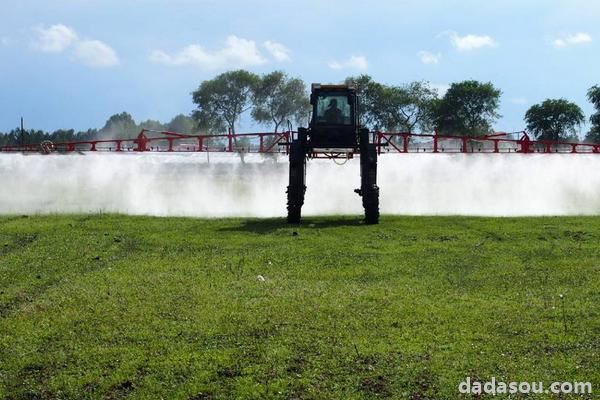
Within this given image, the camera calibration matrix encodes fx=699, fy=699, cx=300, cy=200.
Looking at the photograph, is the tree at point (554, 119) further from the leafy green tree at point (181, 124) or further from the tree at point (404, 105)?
the leafy green tree at point (181, 124)

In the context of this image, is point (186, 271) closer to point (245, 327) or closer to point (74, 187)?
point (245, 327)

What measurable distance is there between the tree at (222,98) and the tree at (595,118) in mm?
55971

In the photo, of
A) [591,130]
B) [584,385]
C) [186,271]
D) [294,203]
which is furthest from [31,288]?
[591,130]

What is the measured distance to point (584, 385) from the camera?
7652 mm

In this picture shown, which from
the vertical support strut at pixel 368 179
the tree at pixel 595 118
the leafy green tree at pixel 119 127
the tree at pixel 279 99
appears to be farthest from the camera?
the leafy green tree at pixel 119 127

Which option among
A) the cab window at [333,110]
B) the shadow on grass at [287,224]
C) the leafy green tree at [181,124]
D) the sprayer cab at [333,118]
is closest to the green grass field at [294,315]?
the shadow on grass at [287,224]

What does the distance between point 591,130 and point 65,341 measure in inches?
3750

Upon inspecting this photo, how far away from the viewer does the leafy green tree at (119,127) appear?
154 metres

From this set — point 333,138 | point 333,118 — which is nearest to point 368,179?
point 333,138

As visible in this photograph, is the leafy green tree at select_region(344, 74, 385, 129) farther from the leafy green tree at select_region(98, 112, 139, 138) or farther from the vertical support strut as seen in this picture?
the vertical support strut

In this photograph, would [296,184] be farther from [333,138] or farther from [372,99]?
[372,99]

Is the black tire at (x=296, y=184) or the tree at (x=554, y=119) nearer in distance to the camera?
the black tire at (x=296, y=184)

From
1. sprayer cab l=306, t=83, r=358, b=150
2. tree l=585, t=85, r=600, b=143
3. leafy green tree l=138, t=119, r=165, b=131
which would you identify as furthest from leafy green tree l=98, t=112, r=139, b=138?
sprayer cab l=306, t=83, r=358, b=150

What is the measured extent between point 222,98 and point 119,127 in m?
45.9
